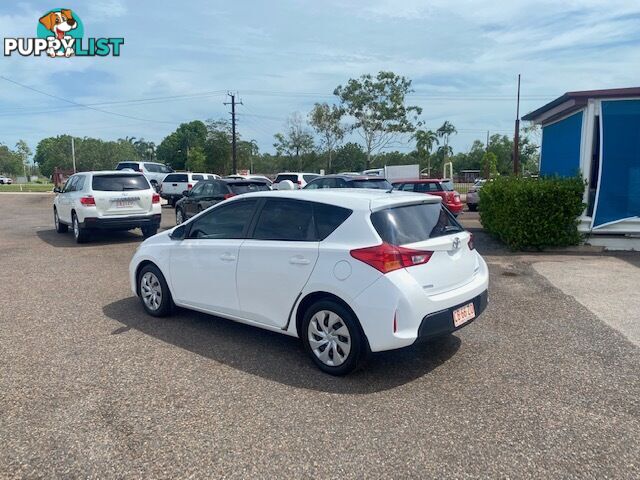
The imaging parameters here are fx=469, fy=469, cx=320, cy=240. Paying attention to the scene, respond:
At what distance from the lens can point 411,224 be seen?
400cm

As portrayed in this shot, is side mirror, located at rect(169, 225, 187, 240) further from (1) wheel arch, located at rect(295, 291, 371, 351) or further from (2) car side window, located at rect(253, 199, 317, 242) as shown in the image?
(1) wheel arch, located at rect(295, 291, 371, 351)

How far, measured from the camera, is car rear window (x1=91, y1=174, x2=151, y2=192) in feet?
35.9

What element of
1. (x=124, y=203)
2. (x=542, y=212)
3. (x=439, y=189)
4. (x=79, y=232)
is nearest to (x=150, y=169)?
(x=79, y=232)

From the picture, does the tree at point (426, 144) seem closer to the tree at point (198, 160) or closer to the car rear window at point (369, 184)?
the tree at point (198, 160)

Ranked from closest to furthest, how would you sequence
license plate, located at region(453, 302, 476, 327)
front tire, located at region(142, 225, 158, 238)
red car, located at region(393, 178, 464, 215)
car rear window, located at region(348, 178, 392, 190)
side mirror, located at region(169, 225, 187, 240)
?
1. license plate, located at region(453, 302, 476, 327)
2. side mirror, located at region(169, 225, 187, 240)
3. front tire, located at region(142, 225, 158, 238)
4. car rear window, located at region(348, 178, 392, 190)
5. red car, located at region(393, 178, 464, 215)

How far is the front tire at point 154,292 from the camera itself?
548 centimetres

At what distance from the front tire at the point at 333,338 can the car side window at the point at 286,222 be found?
0.65 m

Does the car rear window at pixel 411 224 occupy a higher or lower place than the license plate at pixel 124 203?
higher

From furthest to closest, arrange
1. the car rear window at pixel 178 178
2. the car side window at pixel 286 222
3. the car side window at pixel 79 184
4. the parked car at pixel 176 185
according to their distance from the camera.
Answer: the car rear window at pixel 178 178 → the parked car at pixel 176 185 → the car side window at pixel 79 184 → the car side window at pixel 286 222

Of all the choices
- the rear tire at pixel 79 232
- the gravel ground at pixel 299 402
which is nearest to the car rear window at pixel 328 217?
the gravel ground at pixel 299 402

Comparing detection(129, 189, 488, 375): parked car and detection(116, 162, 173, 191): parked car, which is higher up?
detection(116, 162, 173, 191): parked car

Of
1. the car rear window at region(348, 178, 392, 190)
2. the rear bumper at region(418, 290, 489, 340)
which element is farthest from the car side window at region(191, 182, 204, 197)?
the rear bumper at region(418, 290, 489, 340)

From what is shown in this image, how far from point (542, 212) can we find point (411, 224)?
22.8 feet

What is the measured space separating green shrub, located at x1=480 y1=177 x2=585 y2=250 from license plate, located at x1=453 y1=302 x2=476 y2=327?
21.3 feet
